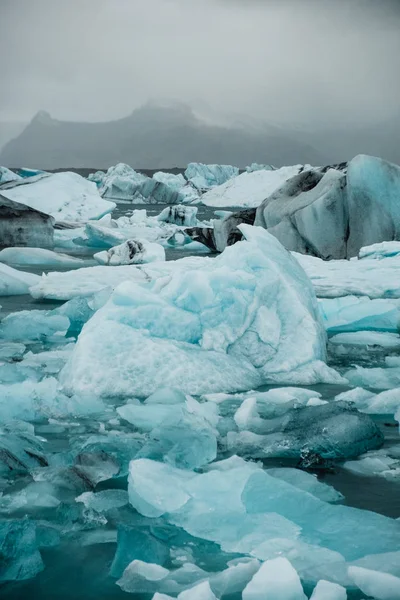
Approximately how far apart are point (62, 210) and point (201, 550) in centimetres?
2034

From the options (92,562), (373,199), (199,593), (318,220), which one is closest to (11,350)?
(92,562)

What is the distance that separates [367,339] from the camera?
6055mm

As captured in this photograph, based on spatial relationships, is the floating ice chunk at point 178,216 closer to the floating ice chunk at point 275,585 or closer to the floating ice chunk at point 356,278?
the floating ice chunk at point 356,278

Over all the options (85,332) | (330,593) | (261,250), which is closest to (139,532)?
(330,593)

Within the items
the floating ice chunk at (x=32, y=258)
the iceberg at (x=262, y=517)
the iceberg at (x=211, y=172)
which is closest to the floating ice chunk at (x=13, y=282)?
the floating ice chunk at (x=32, y=258)

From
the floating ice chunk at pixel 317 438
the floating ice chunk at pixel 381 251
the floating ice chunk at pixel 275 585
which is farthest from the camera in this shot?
the floating ice chunk at pixel 381 251

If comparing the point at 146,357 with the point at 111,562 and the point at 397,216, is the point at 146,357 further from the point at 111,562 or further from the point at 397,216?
the point at 397,216

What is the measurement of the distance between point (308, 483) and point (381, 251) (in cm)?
920

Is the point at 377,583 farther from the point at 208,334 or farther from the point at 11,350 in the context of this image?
the point at 11,350

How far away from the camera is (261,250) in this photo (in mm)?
5121

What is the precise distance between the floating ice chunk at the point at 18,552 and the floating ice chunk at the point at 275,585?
689 mm

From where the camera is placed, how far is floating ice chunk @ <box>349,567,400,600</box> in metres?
1.88

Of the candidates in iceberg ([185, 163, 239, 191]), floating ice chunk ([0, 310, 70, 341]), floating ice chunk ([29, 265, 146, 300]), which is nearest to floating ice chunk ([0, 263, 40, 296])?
floating ice chunk ([29, 265, 146, 300])

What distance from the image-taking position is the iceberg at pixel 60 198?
21.2 meters
